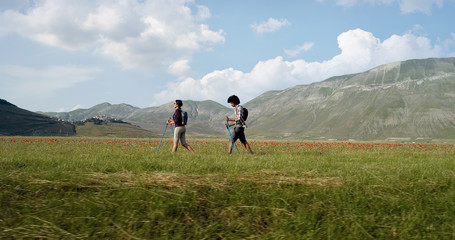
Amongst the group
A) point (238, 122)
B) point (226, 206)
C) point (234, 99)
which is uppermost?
point (234, 99)

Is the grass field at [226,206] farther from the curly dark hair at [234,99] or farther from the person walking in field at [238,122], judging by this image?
the curly dark hair at [234,99]

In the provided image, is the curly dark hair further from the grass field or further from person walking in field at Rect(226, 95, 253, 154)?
the grass field

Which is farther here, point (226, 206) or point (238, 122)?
point (238, 122)

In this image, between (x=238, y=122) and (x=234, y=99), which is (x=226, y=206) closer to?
(x=238, y=122)

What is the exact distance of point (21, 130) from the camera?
184875 mm

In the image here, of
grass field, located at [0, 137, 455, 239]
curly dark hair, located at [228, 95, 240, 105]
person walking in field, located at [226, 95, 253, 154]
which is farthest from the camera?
curly dark hair, located at [228, 95, 240, 105]

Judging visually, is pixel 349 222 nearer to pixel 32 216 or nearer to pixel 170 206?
pixel 170 206

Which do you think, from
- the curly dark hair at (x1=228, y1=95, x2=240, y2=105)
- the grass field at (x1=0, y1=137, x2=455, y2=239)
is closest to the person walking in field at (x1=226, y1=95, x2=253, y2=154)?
the curly dark hair at (x1=228, y1=95, x2=240, y2=105)

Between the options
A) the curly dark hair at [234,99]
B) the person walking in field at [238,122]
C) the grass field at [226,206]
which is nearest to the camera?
the grass field at [226,206]

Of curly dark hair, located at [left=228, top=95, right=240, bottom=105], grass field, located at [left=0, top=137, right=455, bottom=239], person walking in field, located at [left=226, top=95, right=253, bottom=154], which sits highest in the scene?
curly dark hair, located at [left=228, top=95, right=240, bottom=105]

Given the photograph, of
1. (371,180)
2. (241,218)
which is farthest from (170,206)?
(371,180)

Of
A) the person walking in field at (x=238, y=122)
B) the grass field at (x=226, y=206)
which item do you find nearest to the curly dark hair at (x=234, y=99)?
the person walking in field at (x=238, y=122)

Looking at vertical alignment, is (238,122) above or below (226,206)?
above

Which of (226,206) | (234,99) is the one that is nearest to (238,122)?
(234,99)
